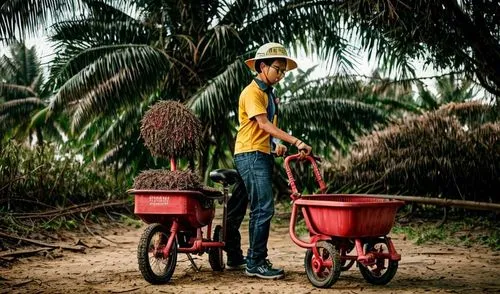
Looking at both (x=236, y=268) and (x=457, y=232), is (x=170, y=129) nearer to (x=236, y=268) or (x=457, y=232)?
(x=236, y=268)

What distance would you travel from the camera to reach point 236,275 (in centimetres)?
536

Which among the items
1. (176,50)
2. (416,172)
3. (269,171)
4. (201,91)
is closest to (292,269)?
(269,171)

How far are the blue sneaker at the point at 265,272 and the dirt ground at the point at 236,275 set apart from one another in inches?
2.2

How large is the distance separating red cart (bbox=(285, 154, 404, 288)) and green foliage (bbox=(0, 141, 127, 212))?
526cm

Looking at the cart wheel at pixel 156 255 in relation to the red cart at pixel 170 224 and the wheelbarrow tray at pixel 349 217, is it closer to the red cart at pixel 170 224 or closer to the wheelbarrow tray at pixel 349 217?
the red cart at pixel 170 224

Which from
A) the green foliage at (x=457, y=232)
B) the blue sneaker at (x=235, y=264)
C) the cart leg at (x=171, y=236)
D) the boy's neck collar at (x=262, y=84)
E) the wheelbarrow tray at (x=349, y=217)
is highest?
the boy's neck collar at (x=262, y=84)

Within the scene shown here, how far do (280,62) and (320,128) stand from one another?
28.0ft

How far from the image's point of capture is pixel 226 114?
11875mm

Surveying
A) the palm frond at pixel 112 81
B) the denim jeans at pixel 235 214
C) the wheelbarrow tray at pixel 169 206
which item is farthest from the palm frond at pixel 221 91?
the wheelbarrow tray at pixel 169 206

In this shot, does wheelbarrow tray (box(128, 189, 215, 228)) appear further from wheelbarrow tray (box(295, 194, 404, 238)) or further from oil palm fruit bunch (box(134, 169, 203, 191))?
wheelbarrow tray (box(295, 194, 404, 238))

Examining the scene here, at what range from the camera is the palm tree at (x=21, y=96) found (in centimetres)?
2406

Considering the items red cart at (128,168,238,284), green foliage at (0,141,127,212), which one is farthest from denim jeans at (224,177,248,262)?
green foliage at (0,141,127,212)

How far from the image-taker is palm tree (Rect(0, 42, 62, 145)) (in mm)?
24062

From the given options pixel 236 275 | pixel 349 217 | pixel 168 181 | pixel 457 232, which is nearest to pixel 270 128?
pixel 168 181
